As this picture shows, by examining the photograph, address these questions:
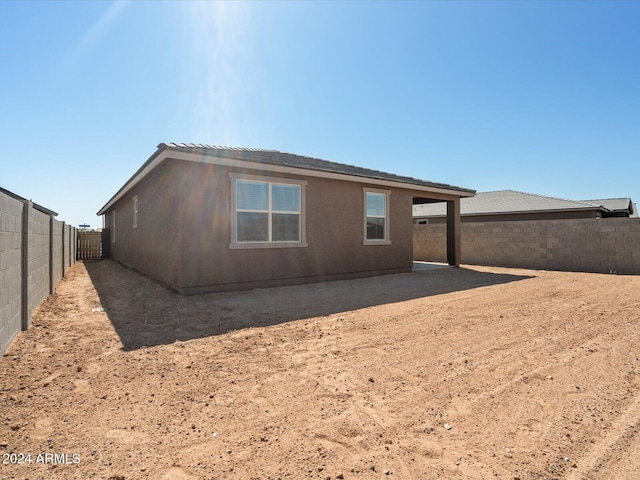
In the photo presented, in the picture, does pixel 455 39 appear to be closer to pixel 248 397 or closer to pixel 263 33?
pixel 263 33

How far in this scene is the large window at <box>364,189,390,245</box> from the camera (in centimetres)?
1090

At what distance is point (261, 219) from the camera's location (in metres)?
8.55

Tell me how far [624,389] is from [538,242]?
13.2 metres

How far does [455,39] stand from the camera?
34.3 ft

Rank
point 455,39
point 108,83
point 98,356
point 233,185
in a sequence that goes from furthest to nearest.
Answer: point 455,39
point 108,83
point 233,185
point 98,356

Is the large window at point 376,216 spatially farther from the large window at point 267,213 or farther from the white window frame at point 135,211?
the white window frame at point 135,211

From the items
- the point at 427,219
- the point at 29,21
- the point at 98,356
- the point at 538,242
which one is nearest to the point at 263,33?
the point at 29,21

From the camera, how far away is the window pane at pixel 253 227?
27.1 ft

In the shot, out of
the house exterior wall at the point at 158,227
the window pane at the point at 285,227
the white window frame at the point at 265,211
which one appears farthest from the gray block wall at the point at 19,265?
the window pane at the point at 285,227

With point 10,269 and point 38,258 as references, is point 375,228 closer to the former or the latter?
point 38,258

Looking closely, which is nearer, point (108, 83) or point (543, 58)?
point (108, 83)

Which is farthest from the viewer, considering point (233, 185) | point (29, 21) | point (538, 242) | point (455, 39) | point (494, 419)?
point (538, 242)

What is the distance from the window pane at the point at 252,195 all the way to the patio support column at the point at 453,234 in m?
9.09

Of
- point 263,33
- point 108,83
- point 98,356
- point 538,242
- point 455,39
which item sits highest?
point 455,39
